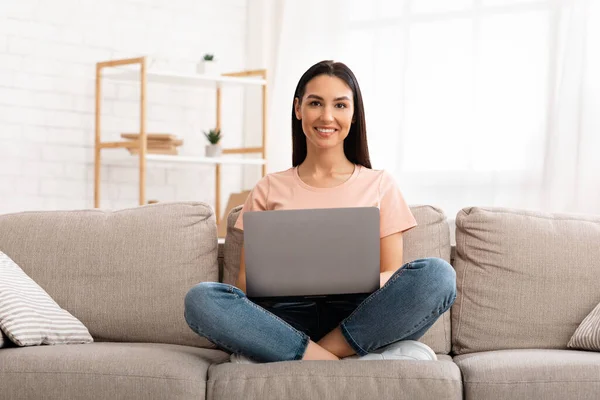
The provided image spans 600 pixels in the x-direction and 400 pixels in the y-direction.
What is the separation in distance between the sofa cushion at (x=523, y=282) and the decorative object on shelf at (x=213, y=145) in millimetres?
1997

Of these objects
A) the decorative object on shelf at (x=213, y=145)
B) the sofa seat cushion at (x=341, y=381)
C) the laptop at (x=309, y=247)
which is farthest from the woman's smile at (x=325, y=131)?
the decorative object on shelf at (x=213, y=145)

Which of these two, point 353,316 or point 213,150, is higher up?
point 213,150

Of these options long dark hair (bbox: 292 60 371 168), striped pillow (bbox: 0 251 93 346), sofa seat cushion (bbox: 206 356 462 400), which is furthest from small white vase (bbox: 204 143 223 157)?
sofa seat cushion (bbox: 206 356 462 400)

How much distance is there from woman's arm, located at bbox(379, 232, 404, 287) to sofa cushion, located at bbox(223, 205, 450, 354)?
163 millimetres

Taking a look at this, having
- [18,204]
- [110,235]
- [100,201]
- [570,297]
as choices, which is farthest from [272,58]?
[570,297]

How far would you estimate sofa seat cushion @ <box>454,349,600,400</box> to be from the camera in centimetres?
217

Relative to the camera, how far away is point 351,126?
2656mm

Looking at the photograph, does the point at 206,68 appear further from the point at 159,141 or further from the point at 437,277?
the point at 437,277

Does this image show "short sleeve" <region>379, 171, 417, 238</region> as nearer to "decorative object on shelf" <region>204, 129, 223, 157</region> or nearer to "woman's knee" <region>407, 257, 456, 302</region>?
"woman's knee" <region>407, 257, 456, 302</region>

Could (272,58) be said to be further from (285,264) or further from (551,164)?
(285,264)

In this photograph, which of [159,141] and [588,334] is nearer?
[588,334]

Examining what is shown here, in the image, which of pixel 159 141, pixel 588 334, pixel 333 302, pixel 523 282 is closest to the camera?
pixel 333 302

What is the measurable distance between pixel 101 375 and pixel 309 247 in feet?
1.94

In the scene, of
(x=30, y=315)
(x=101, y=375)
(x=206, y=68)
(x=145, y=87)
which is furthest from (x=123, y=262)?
(x=206, y=68)
